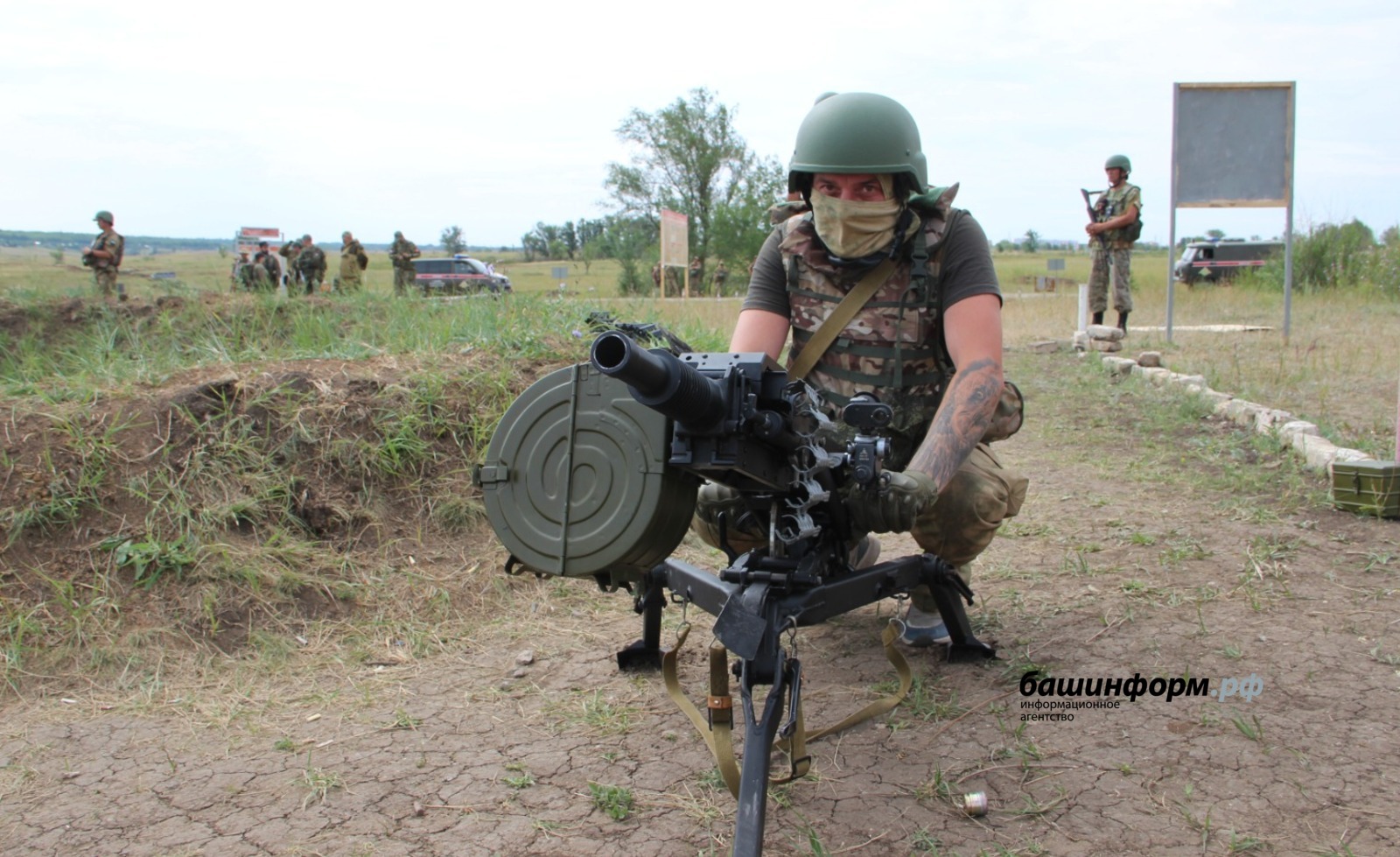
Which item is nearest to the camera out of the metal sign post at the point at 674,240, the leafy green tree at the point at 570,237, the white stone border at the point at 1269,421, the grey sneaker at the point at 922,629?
the grey sneaker at the point at 922,629

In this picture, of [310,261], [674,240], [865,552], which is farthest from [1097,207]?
[310,261]

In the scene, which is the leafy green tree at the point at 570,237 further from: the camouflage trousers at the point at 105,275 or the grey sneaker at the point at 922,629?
the grey sneaker at the point at 922,629

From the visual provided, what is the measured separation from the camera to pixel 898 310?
123 inches

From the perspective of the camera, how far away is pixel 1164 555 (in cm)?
414

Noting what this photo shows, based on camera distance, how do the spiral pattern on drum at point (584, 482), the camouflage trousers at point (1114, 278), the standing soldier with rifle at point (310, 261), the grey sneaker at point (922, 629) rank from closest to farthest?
the spiral pattern on drum at point (584, 482) → the grey sneaker at point (922, 629) → the camouflage trousers at point (1114, 278) → the standing soldier with rifle at point (310, 261)

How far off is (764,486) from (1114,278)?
9957 millimetres

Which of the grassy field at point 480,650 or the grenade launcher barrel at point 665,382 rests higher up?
the grenade launcher barrel at point 665,382

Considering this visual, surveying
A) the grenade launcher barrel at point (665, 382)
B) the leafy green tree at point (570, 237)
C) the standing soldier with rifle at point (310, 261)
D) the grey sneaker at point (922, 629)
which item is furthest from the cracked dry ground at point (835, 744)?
the leafy green tree at point (570, 237)

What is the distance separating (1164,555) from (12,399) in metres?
4.56

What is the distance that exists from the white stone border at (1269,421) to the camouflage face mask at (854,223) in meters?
2.90

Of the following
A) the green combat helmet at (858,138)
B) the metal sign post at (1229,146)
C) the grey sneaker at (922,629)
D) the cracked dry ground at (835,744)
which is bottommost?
the cracked dry ground at (835,744)

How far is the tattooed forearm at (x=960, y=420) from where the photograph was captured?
2.62m

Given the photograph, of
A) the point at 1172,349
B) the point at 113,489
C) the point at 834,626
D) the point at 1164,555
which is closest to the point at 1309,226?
the point at 1172,349

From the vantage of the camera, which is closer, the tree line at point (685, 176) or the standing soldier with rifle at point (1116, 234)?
the standing soldier with rifle at point (1116, 234)
